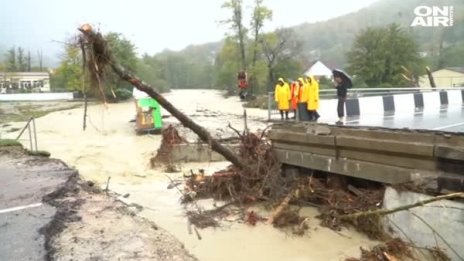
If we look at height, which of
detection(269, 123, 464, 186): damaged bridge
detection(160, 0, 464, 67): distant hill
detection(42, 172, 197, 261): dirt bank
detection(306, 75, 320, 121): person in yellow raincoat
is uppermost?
detection(160, 0, 464, 67): distant hill

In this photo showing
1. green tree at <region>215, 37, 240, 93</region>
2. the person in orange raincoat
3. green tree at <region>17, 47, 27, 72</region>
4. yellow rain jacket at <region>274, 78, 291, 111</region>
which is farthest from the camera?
green tree at <region>17, 47, 27, 72</region>

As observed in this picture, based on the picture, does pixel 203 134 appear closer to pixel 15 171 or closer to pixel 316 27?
pixel 15 171

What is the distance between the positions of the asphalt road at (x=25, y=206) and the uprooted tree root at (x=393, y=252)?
4.13 meters

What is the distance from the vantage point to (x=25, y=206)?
8078 millimetres

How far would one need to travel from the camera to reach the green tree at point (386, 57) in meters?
41.9

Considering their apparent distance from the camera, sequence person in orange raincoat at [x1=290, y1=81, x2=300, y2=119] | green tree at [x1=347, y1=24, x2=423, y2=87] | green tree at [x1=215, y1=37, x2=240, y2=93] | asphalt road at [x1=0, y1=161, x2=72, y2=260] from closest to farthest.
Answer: asphalt road at [x1=0, y1=161, x2=72, y2=260] < person in orange raincoat at [x1=290, y1=81, x2=300, y2=119] < green tree at [x1=347, y1=24, x2=423, y2=87] < green tree at [x1=215, y1=37, x2=240, y2=93]

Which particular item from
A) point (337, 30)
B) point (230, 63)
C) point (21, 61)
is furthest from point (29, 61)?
point (337, 30)

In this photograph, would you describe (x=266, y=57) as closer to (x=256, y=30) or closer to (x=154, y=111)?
(x=256, y=30)

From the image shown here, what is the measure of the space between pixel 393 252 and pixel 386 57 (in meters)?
38.5

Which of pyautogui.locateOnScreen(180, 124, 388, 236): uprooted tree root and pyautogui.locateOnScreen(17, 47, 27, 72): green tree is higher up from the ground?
pyautogui.locateOnScreen(17, 47, 27, 72): green tree

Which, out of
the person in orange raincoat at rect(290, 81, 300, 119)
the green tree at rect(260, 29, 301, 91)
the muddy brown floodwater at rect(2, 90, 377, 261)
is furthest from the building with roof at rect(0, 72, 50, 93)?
the person in orange raincoat at rect(290, 81, 300, 119)

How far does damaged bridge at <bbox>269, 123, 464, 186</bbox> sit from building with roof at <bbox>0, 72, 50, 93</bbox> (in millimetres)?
72080

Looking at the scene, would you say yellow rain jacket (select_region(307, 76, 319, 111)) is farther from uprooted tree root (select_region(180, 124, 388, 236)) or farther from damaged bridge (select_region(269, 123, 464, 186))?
damaged bridge (select_region(269, 123, 464, 186))

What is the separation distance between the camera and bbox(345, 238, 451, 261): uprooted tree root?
6.24 metres
